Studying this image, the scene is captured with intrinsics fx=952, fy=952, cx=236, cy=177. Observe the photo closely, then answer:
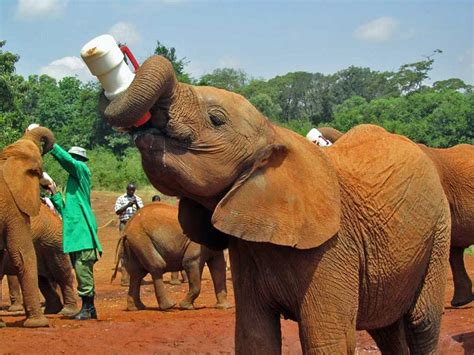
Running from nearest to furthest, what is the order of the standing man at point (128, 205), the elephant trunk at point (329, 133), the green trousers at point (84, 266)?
the elephant trunk at point (329, 133) < the green trousers at point (84, 266) < the standing man at point (128, 205)

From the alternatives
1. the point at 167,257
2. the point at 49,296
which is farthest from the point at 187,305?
the point at 49,296

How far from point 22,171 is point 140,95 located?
6339 mm

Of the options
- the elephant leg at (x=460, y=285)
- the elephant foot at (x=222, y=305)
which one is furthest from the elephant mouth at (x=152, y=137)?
the elephant foot at (x=222, y=305)

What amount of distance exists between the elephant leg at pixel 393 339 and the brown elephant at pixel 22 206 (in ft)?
15.5

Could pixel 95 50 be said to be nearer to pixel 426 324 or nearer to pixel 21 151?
pixel 426 324

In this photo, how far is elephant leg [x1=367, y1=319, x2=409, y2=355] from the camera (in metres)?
6.51

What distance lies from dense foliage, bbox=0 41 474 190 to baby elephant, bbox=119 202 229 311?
2.43 meters

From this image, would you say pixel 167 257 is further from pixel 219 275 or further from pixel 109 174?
pixel 109 174

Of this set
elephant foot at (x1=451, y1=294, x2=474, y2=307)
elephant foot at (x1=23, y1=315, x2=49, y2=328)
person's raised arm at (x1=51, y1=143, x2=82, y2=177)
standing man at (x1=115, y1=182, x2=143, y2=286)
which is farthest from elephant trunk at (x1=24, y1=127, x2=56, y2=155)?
standing man at (x1=115, y1=182, x2=143, y2=286)

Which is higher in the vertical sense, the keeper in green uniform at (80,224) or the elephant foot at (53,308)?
the keeper in green uniform at (80,224)

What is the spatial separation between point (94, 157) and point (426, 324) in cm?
3689

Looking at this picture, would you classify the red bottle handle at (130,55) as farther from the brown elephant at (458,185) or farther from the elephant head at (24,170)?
the brown elephant at (458,185)

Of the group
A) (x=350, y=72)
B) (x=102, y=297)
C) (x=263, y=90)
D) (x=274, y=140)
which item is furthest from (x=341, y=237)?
(x=350, y=72)

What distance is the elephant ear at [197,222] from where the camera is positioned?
536 cm
